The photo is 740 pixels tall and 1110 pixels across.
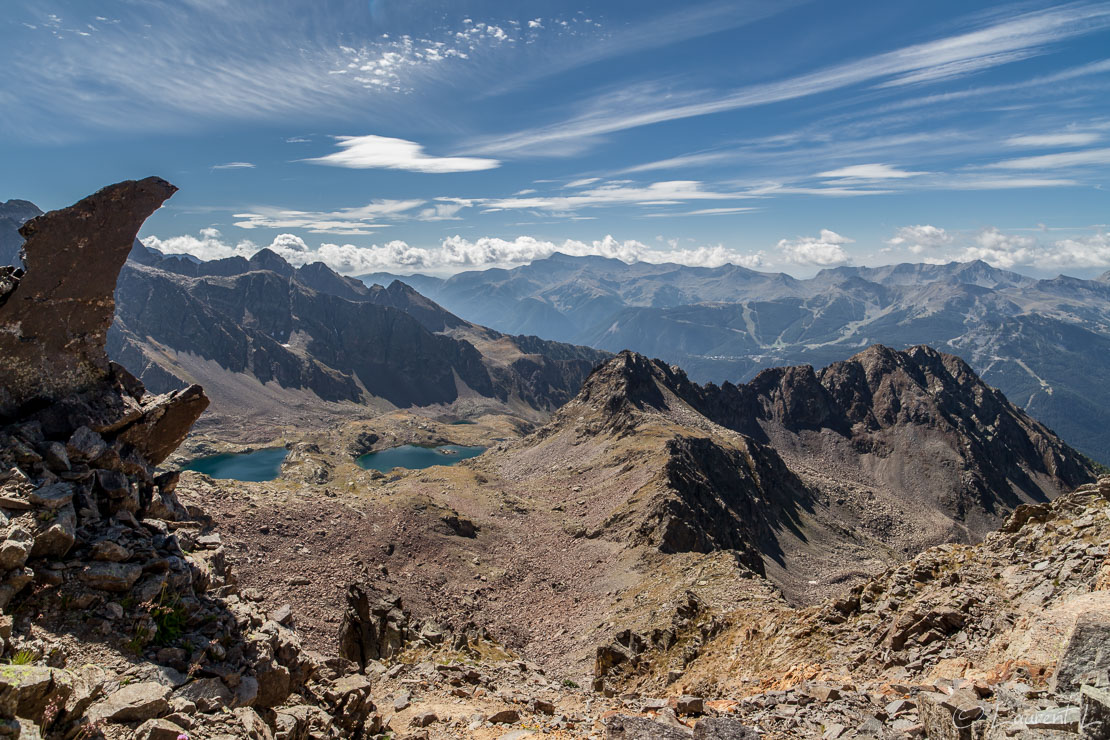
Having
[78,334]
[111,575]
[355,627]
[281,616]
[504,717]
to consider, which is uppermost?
[78,334]

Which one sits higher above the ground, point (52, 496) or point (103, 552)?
point (52, 496)

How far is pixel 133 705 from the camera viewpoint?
13.6 m

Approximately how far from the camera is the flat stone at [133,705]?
13.3m

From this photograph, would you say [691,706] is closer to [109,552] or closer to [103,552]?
[109,552]

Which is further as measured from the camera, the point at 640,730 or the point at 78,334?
the point at 78,334

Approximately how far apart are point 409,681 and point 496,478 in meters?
95.9

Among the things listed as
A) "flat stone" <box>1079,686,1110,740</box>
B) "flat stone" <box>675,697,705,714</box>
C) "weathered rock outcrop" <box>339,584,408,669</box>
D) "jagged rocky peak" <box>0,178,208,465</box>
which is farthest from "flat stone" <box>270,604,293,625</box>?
"flat stone" <box>1079,686,1110,740</box>

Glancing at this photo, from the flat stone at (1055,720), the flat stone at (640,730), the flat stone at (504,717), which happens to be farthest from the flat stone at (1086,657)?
the flat stone at (504,717)

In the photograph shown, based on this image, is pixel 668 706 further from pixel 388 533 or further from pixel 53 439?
pixel 388 533

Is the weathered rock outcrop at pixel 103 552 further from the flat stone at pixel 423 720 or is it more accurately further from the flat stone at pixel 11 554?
the flat stone at pixel 423 720

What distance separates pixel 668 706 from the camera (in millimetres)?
23094

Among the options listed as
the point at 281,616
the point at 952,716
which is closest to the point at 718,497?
the point at 281,616

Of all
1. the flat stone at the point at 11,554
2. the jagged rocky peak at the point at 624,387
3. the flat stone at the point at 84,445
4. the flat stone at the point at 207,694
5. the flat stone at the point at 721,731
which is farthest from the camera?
the jagged rocky peak at the point at 624,387

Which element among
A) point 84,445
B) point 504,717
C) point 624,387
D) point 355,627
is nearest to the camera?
point 84,445
